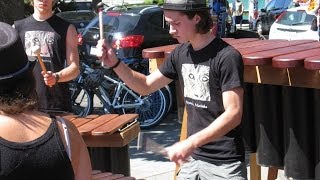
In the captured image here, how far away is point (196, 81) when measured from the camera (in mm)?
3096

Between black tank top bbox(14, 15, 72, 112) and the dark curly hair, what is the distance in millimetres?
2098

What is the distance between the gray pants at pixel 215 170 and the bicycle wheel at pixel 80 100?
5.34 m

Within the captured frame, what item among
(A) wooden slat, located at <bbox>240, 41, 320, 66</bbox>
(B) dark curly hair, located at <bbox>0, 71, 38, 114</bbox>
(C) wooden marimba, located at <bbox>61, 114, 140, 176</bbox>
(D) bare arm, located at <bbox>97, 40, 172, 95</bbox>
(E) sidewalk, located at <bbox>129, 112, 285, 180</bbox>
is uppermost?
(B) dark curly hair, located at <bbox>0, 71, 38, 114</bbox>

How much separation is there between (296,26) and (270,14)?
7.14 m

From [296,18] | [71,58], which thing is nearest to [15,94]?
[71,58]

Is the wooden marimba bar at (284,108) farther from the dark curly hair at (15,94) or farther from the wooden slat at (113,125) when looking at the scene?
the dark curly hair at (15,94)

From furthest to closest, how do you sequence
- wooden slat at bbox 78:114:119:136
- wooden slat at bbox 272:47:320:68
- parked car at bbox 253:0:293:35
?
parked car at bbox 253:0:293:35
wooden slat at bbox 78:114:119:136
wooden slat at bbox 272:47:320:68

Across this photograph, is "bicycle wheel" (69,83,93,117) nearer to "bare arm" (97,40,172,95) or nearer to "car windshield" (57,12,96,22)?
"bare arm" (97,40,172,95)

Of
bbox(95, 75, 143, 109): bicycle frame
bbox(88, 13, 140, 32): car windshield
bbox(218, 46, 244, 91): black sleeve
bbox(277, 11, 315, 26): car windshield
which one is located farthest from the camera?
bbox(277, 11, 315, 26): car windshield

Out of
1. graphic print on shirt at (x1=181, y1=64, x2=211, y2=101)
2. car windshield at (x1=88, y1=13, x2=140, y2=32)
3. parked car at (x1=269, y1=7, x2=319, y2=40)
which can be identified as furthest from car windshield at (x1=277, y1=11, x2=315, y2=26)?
graphic print on shirt at (x1=181, y1=64, x2=211, y2=101)

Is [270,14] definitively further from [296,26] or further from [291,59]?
[291,59]

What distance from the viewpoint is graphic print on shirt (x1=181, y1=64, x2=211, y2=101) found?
10.0 feet

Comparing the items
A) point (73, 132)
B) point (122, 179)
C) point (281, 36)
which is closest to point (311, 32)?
point (281, 36)

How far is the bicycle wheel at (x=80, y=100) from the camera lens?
8.58 meters
